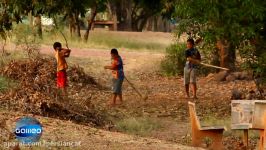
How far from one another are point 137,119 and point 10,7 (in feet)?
11.8

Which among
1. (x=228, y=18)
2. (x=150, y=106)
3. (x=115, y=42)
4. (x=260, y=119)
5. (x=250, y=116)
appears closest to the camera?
(x=260, y=119)

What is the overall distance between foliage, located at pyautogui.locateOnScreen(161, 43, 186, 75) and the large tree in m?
9.94

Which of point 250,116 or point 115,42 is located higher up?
point 250,116

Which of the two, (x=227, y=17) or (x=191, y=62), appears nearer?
(x=227, y=17)

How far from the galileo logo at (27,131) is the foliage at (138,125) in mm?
3170

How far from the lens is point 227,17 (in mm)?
11406

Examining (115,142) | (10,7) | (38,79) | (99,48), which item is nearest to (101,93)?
(10,7)

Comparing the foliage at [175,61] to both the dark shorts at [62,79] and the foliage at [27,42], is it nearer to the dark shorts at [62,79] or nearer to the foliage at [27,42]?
the foliage at [27,42]

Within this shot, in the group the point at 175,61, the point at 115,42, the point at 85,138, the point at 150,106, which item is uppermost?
the point at 85,138

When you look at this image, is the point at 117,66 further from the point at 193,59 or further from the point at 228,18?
the point at 228,18

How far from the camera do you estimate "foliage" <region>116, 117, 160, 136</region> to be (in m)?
11.2

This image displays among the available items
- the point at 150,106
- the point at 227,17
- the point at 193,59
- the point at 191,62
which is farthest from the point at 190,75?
the point at 227,17

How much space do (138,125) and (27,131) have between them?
4.15 metres

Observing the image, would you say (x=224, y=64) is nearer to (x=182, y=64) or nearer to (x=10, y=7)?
(x=182, y=64)
